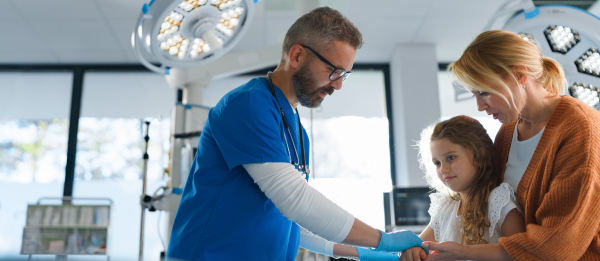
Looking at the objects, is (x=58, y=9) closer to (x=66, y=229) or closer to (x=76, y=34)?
(x=76, y=34)

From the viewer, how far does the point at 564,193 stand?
1.02 metres

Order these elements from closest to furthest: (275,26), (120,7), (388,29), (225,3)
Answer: (225,3), (120,7), (275,26), (388,29)

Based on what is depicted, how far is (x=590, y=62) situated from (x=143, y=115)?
3.81 metres

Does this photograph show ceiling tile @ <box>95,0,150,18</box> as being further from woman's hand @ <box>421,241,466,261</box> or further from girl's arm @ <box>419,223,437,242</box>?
woman's hand @ <box>421,241,466,261</box>

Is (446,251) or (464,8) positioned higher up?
(464,8)

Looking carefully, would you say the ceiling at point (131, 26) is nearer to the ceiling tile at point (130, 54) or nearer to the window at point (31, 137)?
the ceiling tile at point (130, 54)

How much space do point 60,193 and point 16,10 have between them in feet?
5.64

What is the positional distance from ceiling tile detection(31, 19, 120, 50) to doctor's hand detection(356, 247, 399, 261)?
124 inches

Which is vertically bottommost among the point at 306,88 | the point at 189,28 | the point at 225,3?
the point at 306,88

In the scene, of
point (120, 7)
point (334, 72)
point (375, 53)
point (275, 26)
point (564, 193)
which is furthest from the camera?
point (375, 53)

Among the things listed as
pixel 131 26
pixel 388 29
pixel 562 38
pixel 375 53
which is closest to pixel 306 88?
pixel 562 38

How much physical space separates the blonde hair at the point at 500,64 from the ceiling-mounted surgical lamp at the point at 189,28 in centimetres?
106

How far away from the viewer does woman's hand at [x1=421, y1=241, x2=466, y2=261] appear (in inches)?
46.7

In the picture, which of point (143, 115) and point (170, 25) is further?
point (143, 115)
